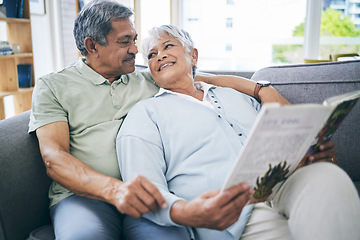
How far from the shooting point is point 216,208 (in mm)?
816

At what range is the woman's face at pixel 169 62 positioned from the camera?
1.46m

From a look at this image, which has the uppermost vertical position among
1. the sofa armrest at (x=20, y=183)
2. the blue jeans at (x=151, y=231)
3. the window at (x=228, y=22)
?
the window at (x=228, y=22)

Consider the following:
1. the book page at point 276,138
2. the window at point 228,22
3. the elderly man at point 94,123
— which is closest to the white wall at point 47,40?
the window at point 228,22

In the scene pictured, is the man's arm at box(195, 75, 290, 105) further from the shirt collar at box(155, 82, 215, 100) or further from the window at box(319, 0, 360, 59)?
the window at box(319, 0, 360, 59)

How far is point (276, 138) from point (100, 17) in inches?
39.6

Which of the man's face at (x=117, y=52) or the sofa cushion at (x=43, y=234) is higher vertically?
the man's face at (x=117, y=52)

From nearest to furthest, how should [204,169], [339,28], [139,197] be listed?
[139,197]
[204,169]
[339,28]

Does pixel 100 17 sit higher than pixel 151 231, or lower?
higher

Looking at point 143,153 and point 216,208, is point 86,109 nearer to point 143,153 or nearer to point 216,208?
point 143,153

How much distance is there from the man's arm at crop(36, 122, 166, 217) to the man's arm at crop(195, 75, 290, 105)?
711mm

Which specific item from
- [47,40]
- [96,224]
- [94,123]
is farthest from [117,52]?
[47,40]

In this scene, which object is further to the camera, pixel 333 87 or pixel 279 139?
pixel 333 87

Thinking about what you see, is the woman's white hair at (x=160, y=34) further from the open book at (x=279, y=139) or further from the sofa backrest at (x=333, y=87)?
the open book at (x=279, y=139)

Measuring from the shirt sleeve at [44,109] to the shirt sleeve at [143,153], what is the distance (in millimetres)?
267
